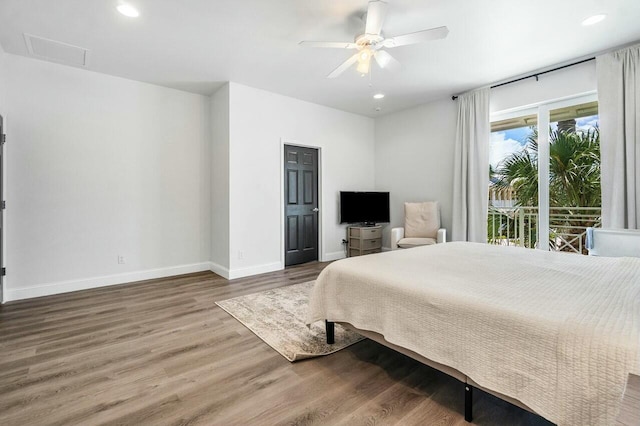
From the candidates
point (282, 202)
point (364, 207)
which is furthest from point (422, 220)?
point (282, 202)

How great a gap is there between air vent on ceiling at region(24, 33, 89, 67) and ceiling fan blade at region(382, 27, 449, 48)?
→ 10.3 ft

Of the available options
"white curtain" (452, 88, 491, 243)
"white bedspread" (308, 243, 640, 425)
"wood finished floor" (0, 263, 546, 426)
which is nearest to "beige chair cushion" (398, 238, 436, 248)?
"white curtain" (452, 88, 491, 243)

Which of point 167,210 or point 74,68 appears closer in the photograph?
point 74,68

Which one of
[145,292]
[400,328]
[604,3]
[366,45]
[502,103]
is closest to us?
[400,328]

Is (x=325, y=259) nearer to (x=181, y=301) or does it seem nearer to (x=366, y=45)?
(x=181, y=301)

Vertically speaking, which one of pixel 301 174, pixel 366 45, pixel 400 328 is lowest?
pixel 400 328

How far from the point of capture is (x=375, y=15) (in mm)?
2348

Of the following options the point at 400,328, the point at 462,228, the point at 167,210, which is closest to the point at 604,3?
the point at 462,228

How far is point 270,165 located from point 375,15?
8.72ft

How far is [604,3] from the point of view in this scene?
2.45 metres

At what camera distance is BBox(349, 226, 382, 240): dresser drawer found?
17.3 ft

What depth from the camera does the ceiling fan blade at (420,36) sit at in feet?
7.59

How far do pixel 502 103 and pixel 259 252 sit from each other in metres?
4.05

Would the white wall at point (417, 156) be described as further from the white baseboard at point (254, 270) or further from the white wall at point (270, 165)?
the white baseboard at point (254, 270)
